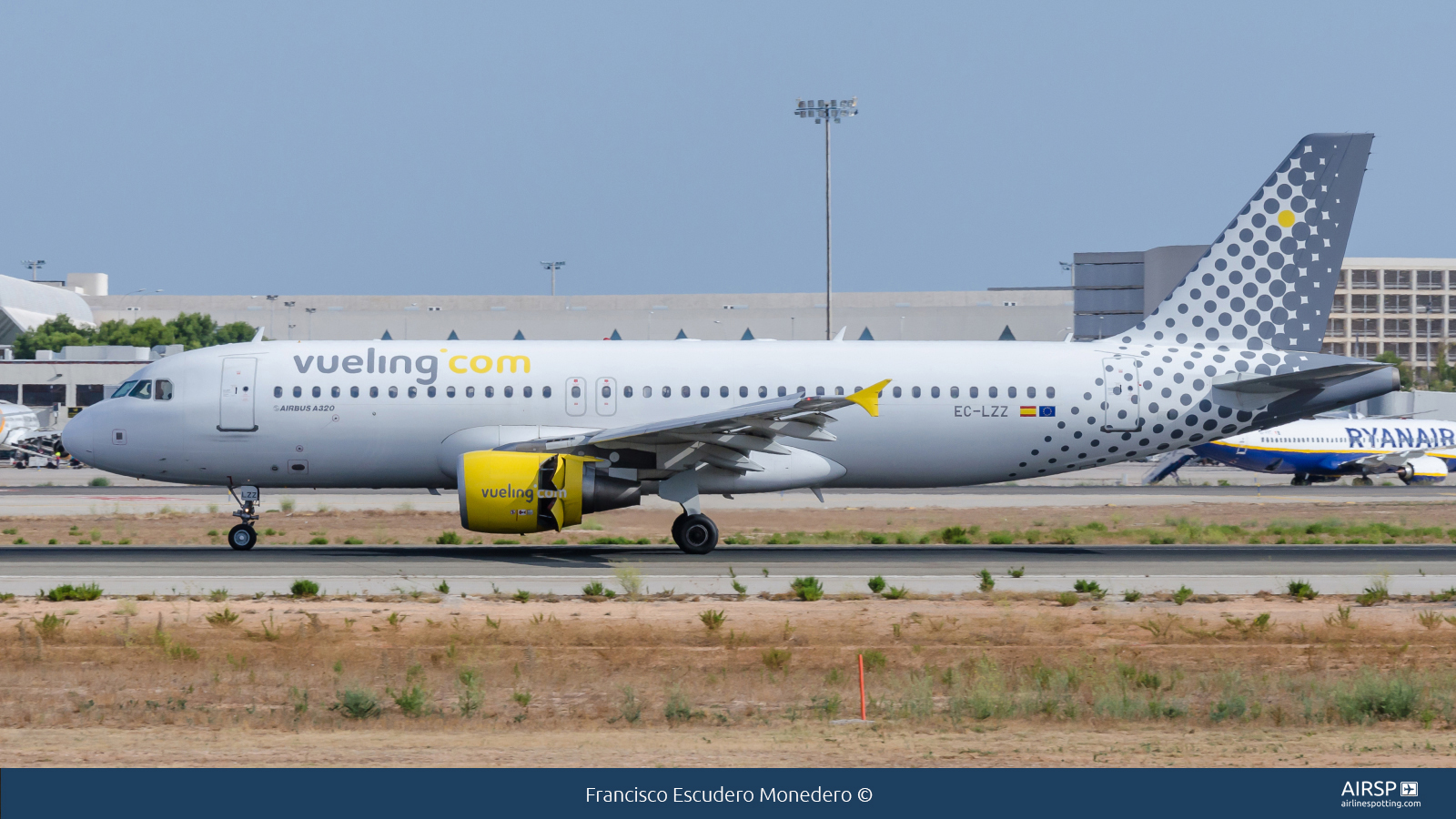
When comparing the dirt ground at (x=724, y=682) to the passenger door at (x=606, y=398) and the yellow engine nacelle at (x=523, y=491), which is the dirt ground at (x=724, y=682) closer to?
the yellow engine nacelle at (x=523, y=491)

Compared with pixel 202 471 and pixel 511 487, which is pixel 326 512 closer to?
pixel 202 471

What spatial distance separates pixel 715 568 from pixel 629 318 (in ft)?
280

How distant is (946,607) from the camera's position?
19.1 meters

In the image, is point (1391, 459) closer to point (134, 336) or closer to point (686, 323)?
point (686, 323)

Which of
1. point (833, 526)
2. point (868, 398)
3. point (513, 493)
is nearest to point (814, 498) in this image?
point (833, 526)

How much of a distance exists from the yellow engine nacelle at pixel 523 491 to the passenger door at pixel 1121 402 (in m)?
10.6

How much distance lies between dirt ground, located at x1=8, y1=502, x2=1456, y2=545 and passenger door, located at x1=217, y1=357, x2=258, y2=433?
3.67 m

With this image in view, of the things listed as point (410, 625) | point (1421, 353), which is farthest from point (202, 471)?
point (1421, 353)

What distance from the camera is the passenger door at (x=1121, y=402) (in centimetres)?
2811

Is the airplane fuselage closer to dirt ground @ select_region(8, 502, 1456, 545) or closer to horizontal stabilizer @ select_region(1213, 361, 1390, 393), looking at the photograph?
horizontal stabilizer @ select_region(1213, 361, 1390, 393)

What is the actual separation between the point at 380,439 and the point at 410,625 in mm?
10045

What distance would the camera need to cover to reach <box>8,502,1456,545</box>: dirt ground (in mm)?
31188
